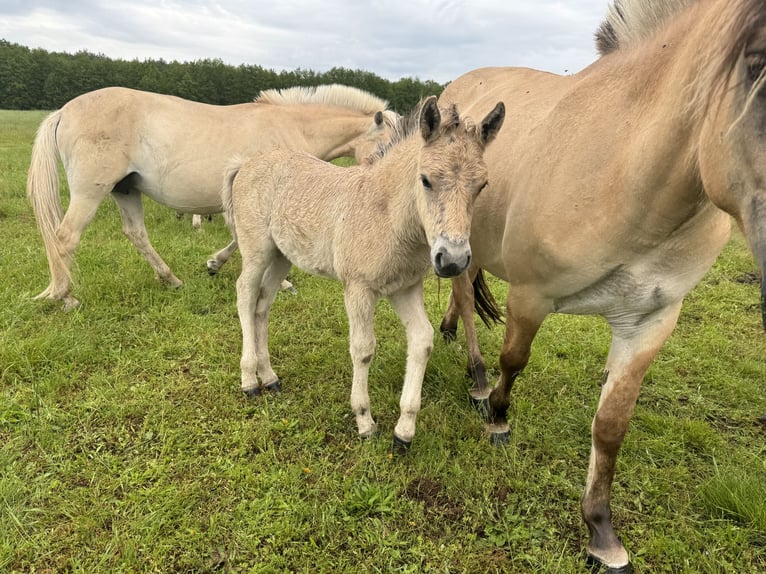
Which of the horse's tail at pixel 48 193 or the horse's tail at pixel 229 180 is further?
the horse's tail at pixel 48 193

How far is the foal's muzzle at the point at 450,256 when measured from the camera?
1.95 m

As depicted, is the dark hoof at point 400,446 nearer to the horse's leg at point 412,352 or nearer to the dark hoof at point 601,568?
the horse's leg at point 412,352

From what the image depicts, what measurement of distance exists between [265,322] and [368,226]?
54.5 inches

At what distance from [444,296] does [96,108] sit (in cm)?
428

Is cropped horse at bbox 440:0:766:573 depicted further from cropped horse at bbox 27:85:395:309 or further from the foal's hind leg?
cropped horse at bbox 27:85:395:309

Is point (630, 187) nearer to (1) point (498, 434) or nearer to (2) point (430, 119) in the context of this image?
(2) point (430, 119)

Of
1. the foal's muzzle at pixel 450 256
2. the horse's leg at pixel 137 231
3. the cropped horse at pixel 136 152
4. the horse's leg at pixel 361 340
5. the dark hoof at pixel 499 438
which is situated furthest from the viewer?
the horse's leg at pixel 137 231

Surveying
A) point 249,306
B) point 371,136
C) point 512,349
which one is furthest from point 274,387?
point 371,136

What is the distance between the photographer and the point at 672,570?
2.19 meters

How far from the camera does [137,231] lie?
16.8 feet

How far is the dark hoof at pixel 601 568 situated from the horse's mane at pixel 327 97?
18.1ft

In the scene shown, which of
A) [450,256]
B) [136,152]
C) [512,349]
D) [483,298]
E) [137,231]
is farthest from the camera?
[137,231]

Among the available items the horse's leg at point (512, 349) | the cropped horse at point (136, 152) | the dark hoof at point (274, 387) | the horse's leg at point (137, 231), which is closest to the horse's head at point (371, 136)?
the cropped horse at point (136, 152)

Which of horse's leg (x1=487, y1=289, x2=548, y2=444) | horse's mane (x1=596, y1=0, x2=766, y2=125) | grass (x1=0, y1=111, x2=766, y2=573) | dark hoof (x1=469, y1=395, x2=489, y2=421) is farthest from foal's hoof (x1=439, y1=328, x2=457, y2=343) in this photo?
horse's mane (x1=596, y1=0, x2=766, y2=125)
